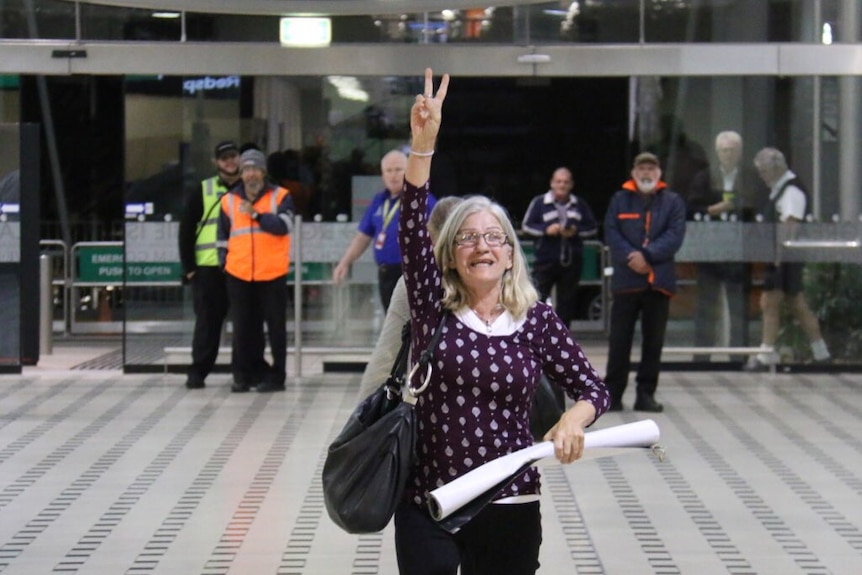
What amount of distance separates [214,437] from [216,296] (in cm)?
257

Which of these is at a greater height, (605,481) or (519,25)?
(519,25)

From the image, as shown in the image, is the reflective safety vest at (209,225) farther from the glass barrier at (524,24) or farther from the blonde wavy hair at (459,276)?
the blonde wavy hair at (459,276)

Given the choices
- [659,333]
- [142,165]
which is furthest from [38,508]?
[142,165]

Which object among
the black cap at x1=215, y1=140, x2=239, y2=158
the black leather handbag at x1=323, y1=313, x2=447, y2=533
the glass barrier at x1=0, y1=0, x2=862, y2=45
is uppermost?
the glass barrier at x1=0, y1=0, x2=862, y2=45

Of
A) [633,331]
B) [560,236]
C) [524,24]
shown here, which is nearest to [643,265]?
[633,331]

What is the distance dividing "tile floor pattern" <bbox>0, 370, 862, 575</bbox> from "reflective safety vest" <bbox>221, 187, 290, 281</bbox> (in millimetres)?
998

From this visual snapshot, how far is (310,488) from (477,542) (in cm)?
454

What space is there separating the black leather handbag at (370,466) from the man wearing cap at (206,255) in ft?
28.6

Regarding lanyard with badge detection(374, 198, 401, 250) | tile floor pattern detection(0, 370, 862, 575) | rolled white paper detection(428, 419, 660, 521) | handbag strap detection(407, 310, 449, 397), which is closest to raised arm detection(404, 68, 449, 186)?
handbag strap detection(407, 310, 449, 397)

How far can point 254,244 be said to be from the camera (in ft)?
42.1

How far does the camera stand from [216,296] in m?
13.3

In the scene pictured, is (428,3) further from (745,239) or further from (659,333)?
(745,239)

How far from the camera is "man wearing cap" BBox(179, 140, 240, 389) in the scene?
13172 millimetres

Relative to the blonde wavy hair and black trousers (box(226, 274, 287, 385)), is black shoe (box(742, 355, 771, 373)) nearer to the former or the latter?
black trousers (box(226, 274, 287, 385))
